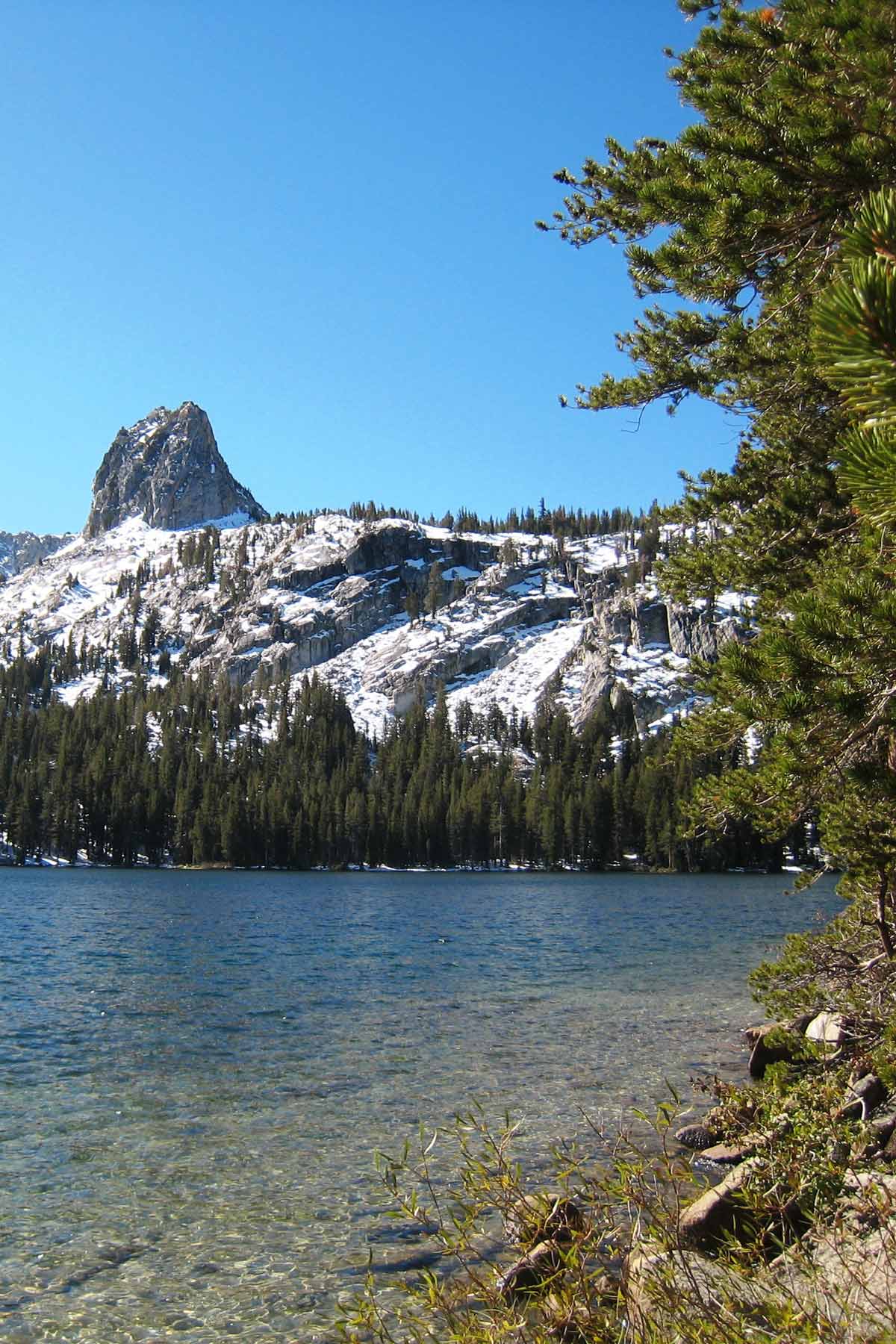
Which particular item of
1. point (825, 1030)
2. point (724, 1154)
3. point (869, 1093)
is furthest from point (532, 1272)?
point (825, 1030)

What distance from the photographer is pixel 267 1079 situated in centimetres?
1748

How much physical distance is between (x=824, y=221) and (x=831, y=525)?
5.39m

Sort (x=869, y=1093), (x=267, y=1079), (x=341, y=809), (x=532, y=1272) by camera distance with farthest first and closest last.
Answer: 1. (x=341, y=809)
2. (x=267, y=1079)
3. (x=869, y=1093)
4. (x=532, y=1272)

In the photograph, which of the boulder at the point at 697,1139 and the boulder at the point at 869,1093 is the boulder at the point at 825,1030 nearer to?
the boulder at the point at 869,1093

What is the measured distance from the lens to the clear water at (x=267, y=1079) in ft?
32.5

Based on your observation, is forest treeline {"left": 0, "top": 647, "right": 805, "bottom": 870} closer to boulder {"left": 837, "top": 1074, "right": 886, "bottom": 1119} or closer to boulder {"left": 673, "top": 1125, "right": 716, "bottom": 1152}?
boulder {"left": 673, "top": 1125, "right": 716, "bottom": 1152}

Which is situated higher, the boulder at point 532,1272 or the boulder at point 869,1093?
the boulder at point 532,1272

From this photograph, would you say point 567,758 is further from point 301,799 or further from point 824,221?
point 824,221

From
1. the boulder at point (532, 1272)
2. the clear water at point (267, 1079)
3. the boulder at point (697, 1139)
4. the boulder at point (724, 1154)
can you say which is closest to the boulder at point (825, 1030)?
the boulder at point (724, 1154)

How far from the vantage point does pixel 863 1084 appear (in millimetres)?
12391

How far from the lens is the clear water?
9.91 metres

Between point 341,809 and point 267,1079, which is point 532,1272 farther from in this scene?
point 341,809

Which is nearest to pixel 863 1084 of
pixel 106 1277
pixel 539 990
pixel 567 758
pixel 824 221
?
pixel 106 1277

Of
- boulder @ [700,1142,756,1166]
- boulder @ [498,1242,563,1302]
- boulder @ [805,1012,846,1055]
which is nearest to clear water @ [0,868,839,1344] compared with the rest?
boulder @ [805,1012,846,1055]
